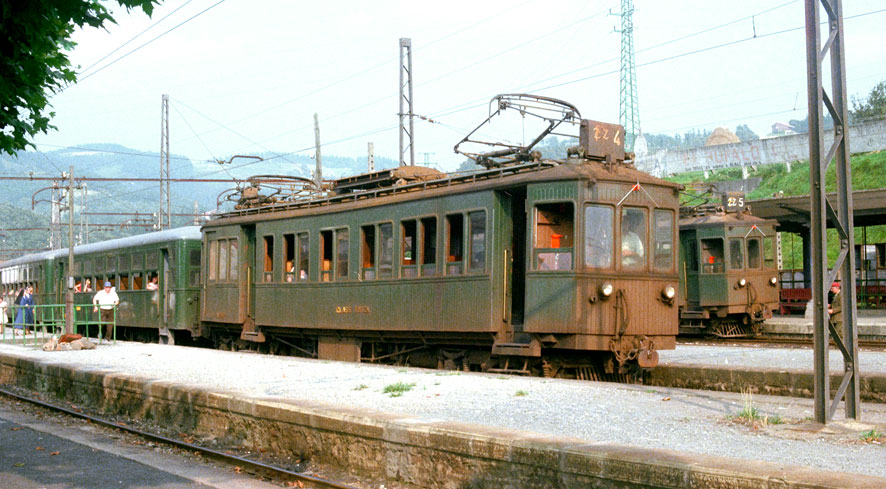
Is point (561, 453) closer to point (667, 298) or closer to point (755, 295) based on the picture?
point (667, 298)

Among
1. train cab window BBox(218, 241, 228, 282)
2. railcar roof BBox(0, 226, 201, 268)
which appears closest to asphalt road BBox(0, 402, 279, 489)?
train cab window BBox(218, 241, 228, 282)

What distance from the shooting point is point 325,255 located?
58.5 feet

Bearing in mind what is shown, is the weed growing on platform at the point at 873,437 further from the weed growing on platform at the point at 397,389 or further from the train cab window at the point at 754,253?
the train cab window at the point at 754,253

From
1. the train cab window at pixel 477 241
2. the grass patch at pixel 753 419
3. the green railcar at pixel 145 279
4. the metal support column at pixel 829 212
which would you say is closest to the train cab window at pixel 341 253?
the train cab window at pixel 477 241

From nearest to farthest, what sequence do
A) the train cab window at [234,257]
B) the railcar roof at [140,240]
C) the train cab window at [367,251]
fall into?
the train cab window at [367,251], the train cab window at [234,257], the railcar roof at [140,240]

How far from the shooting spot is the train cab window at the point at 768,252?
82.8 feet

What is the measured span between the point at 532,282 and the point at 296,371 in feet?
12.7

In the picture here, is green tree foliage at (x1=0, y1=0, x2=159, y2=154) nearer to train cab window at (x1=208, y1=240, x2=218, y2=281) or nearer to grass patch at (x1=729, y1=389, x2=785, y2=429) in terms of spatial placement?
grass patch at (x1=729, y1=389, x2=785, y2=429)

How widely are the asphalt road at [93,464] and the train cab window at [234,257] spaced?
9.14 metres

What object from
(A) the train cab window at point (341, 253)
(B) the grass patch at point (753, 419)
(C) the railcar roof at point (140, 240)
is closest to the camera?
(B) the grass patch at point (753, 419)

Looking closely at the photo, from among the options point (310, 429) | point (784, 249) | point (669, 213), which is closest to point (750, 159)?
point (784, 249)

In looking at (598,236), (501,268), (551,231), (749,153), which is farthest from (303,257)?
(749,153)

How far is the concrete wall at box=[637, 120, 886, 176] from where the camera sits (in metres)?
58.0

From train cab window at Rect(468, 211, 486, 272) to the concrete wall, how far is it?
50553mm
